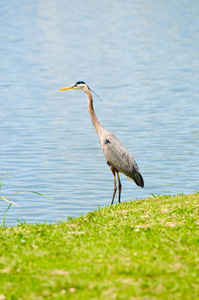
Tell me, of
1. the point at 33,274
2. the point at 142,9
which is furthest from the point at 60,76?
the point at 142,9

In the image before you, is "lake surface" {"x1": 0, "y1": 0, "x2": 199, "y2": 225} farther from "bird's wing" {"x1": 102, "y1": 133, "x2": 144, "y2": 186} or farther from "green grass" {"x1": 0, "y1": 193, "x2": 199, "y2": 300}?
"green grass" {"x1": 0, "y1": 193, "x2": 199, "y2": 300}

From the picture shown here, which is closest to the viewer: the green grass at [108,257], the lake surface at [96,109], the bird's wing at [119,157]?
the green grass at [108,257]

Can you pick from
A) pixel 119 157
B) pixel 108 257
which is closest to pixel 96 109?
pixel 119 157

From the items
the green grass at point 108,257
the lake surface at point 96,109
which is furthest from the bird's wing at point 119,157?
the green grass at point 108,257

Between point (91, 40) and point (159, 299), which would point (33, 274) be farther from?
point (91, 40)

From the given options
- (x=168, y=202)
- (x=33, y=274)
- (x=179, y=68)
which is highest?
(x=33, y=274)

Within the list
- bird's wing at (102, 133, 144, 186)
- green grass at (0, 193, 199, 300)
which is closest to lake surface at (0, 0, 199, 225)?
bird's wing at (102, 133, 144, 186)

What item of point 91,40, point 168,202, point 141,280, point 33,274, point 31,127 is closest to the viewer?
point 141,280

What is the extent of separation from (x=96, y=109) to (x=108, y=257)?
1867 cm

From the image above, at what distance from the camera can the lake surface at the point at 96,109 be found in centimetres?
1562

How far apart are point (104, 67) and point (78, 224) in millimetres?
28712

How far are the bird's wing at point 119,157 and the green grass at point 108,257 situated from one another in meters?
2.10

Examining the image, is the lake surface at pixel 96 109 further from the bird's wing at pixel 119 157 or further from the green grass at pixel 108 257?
the green grass at pixel 108 257

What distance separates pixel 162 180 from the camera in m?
16.2
